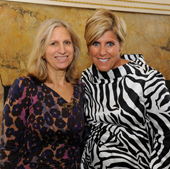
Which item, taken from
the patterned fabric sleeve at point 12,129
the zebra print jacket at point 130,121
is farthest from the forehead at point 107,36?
the patterned fabric sleeve at point 12,129

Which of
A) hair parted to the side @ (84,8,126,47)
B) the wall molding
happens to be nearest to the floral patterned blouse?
hair parted to the side @ (84,8,126,47)

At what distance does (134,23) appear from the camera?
264 centimetres

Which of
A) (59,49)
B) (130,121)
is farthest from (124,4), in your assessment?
(130,121)

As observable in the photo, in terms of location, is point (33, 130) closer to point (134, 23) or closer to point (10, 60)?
point (10, 60)

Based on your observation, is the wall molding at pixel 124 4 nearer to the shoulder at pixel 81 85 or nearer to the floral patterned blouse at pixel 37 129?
the shoulder at pixel 81 85

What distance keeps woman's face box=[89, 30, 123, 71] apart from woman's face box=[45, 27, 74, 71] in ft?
0.59

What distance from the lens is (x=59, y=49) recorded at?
151 centimetres

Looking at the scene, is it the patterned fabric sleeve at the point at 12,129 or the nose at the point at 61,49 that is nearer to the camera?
the patterned fabric sleeve at the point at 12,129

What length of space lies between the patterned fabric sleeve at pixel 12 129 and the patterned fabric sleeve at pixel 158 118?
32.6 inches

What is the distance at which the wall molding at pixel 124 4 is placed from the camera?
2414mm

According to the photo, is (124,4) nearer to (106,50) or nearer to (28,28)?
(28,28)

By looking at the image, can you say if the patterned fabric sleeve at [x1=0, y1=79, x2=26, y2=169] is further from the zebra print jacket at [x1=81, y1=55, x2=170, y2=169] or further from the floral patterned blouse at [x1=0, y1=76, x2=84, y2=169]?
the zebra print jacket at [x1=81, y1=55, x2=170, y2=169]

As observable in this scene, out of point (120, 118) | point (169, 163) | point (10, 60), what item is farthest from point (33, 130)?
point (10, 60)

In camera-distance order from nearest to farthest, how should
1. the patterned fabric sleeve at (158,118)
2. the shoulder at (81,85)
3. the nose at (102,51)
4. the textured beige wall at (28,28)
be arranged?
1. the patterned fabric sleeve at (158,118)
2. the nose at (102,51)
3. the shoulder at (81,85)
4. the textured beige wall at (28,28)
